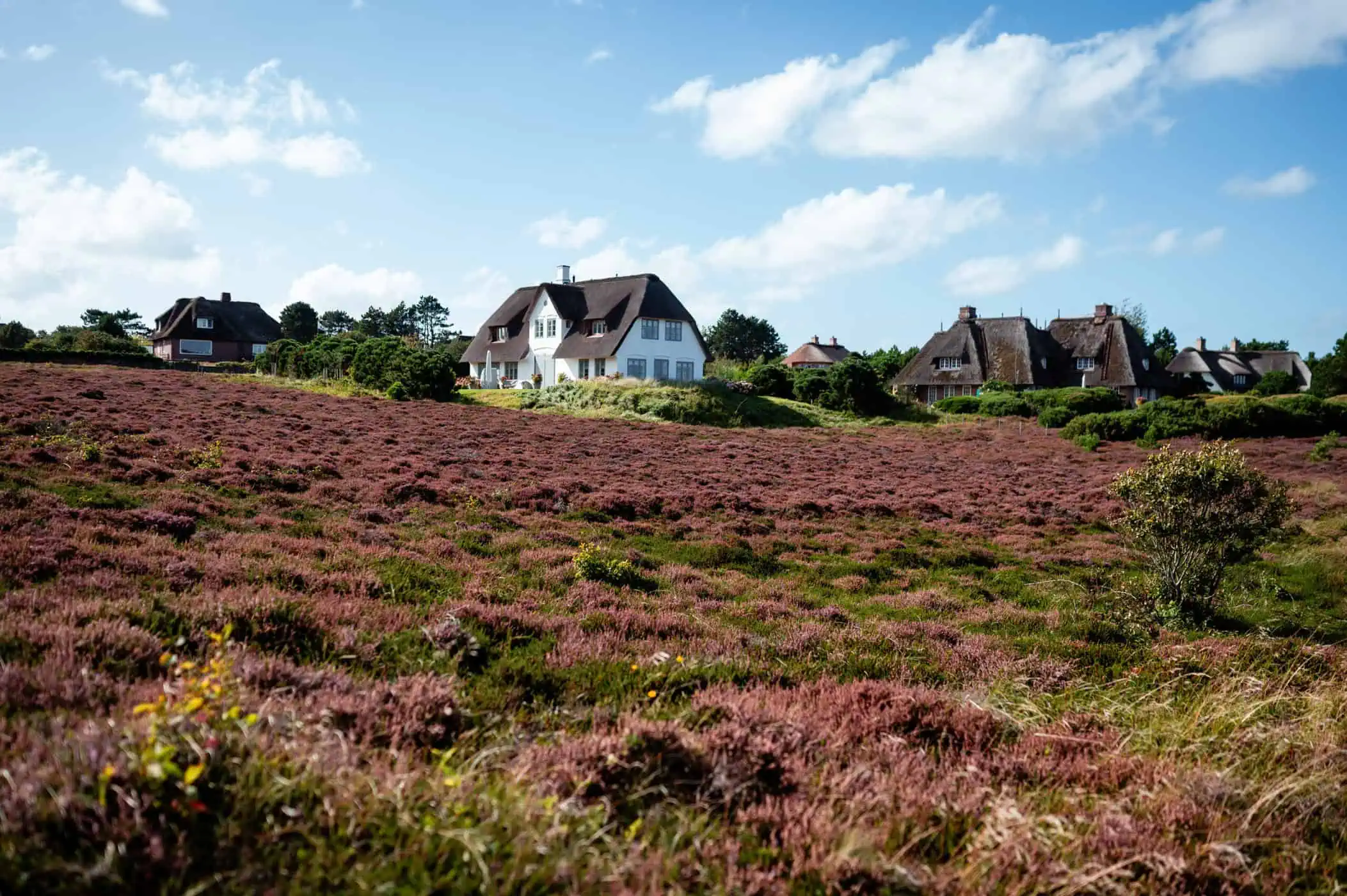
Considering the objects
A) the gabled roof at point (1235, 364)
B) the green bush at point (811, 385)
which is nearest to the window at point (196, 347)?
the green bush at point (811, 385)

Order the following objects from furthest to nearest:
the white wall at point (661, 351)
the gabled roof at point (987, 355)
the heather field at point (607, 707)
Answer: the gabled roof at point (987, 355), the white wall at point (661, 351), the heather field at point (607, 707)

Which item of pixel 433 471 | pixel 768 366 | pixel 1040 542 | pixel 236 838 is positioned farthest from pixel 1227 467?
pixel 768 366

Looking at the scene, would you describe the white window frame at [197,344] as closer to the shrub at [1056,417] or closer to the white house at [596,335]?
the white house at [596,335]

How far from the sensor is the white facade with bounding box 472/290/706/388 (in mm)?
59062

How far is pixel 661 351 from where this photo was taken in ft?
199

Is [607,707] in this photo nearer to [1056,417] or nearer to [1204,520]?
[1204,520]

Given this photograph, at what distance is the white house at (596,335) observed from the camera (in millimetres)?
59219

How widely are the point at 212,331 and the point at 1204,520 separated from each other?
93.9 metres

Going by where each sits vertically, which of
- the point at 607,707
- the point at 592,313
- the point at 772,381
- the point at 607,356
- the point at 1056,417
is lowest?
the point at 607,707

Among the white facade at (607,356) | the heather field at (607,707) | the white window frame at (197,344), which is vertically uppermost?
the white window frame at (197,344)

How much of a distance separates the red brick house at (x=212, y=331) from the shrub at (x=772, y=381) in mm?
54054

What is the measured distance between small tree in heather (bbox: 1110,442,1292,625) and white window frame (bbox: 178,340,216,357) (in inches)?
3660

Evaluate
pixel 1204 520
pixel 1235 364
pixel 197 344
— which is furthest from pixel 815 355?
pixel 1204 520

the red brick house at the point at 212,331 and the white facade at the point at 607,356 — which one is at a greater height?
the red brick house at the point at 212,331
